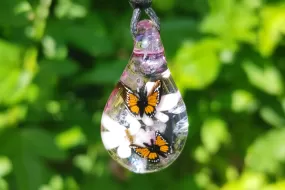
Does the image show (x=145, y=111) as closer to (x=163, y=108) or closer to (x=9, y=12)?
(x=163, y=108)

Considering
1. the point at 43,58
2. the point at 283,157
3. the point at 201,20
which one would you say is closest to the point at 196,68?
the point at 201,20

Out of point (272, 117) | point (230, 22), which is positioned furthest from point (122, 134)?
point (272, 117)

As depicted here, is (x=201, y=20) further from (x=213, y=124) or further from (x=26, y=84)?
(x=26, y=84)

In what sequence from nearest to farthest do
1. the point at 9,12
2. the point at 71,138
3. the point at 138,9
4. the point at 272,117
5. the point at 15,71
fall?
the point at 138,9 → the point at 9,12 → the point at 15,71 → the point at 71,138 → the point at 272,117

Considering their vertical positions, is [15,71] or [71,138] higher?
[15,71]

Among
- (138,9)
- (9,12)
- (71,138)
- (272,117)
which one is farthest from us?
(272,117)

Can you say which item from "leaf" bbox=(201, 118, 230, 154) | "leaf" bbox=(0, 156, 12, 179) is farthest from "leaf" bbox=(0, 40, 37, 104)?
"leaf" bbox=(201, 118, 230, 154)
